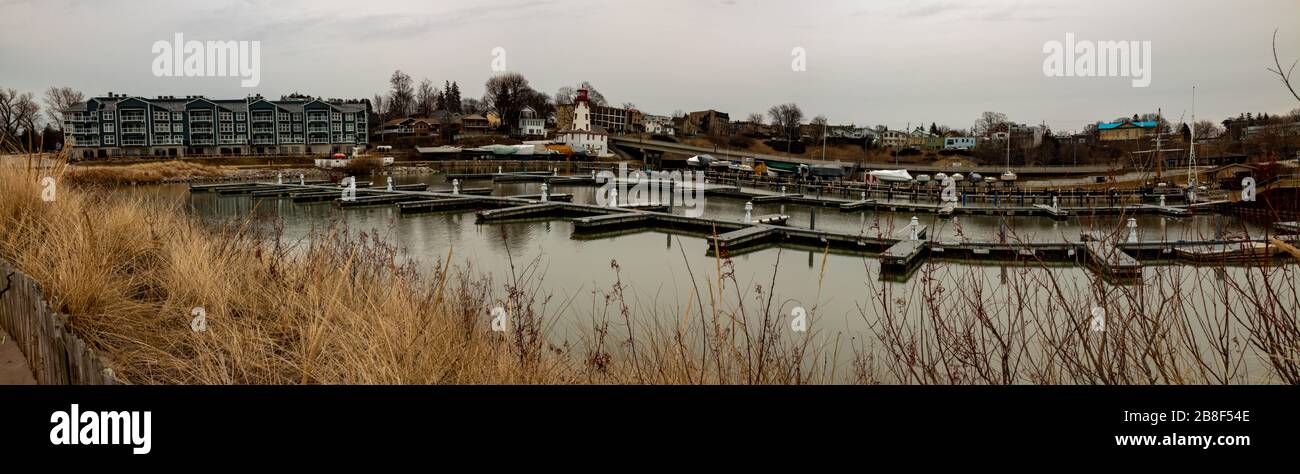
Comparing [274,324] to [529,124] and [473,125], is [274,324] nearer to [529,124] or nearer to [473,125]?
[529,124]

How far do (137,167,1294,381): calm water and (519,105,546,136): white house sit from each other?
44.0m

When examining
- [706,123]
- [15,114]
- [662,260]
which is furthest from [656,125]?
[15,114]

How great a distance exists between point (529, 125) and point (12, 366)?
227 ft

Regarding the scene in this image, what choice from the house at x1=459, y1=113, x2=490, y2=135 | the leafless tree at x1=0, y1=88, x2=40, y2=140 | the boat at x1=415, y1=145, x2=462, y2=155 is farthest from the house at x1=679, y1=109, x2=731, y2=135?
the leafless tree at x1=0, y1=88, x2=40, y2=140

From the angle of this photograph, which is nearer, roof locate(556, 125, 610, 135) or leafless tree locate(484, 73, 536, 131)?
roof locate(556, 125, 610, 135)

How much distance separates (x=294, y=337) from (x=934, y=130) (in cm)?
9418

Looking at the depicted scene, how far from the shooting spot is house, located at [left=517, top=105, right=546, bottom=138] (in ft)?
234

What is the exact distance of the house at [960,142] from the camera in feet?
237

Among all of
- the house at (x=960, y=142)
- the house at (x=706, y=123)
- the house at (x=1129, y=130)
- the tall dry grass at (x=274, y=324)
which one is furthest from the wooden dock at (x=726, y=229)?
the house at (x=706, y=123)

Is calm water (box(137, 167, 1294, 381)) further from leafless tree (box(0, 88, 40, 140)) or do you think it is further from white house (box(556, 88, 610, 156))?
white house (box(556, 88, 610, 156))
